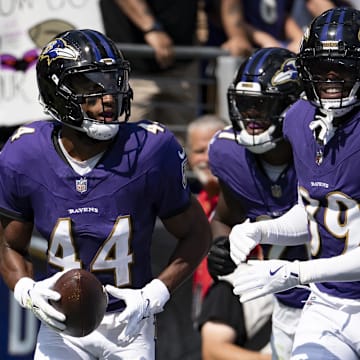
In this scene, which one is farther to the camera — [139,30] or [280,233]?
[139,30]

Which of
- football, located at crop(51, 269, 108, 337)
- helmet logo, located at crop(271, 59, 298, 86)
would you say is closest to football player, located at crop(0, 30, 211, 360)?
football, located at crop(51, 269, 108, 337)

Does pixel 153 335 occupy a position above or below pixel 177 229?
below

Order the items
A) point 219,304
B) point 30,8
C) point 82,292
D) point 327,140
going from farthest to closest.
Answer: point 30,8, point 219,304, point 327,140, point 82,292

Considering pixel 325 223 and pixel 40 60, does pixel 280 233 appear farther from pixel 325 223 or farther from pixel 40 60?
pixel 40 60

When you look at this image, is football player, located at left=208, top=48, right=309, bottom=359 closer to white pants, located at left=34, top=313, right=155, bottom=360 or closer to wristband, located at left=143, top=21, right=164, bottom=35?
white pants, located at left=34, top=313, right=155, bottom=360

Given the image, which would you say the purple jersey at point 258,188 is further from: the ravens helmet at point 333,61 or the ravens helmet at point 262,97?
the ravens helmet at point 333,61

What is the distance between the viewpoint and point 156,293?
4398 millimetres

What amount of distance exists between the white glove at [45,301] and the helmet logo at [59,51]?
2.63 feet

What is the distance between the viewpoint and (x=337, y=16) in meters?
4.46

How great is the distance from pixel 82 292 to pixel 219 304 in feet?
6.85

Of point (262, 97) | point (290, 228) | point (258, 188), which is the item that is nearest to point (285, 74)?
point (262, 97)

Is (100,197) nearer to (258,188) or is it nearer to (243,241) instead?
(243,241)

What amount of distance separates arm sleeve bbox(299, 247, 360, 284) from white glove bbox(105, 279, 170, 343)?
535 mm

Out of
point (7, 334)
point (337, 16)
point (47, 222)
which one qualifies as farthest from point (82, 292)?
point (7, 334)
